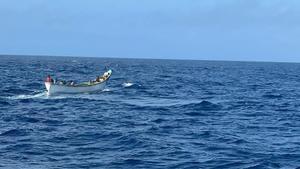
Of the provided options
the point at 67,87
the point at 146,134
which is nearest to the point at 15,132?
the point at 146,134

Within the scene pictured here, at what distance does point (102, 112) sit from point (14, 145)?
1498cm

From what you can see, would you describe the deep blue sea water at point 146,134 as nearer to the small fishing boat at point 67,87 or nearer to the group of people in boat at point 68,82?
the small fishing boat at point 67,87

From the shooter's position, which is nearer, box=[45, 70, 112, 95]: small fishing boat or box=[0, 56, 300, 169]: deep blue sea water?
box=[0, 56, 300, 169]: deep blue sea water

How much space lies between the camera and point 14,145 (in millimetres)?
25734

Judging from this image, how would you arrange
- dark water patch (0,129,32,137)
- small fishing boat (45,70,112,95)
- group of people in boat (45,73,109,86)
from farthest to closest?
group of people in boat (45,73,109,86) → small fishing boat (45,70,112,95) → dark water patch (0,129,32,137)

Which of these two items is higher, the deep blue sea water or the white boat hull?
the white boat hull

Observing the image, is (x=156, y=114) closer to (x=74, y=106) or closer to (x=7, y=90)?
(x=74, y=106)

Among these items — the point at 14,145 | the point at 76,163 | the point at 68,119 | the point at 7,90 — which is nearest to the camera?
the point at 76,163

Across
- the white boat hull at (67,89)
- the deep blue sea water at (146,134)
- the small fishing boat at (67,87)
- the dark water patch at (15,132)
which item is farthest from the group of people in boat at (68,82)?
the dark water patch at (15,132)

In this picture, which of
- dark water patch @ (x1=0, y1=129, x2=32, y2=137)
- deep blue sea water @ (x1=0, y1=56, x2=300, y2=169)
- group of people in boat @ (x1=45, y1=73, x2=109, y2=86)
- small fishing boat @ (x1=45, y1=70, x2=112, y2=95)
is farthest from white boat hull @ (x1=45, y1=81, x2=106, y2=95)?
dark water patch @ (x1=0, y1=129, x2=32, y2=137)

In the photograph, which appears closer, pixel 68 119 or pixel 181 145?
pixel 181 145

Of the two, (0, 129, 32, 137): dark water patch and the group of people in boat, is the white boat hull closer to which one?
the group of people in boat

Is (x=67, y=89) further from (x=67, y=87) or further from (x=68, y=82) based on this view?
(x=68, y=82)

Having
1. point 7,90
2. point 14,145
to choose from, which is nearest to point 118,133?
point 14,145
